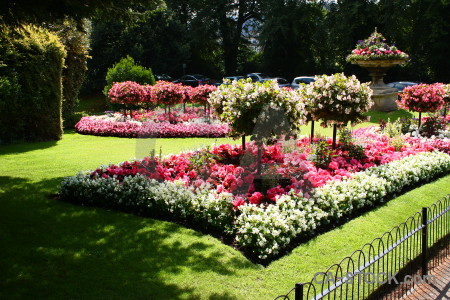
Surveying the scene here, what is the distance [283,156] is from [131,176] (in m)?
3.36

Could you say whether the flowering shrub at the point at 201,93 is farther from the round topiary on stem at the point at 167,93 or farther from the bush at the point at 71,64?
the bush at the point at 71,64

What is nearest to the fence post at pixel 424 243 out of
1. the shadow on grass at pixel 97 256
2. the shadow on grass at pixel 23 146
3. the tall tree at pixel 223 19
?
the shadow on grass at pixel 97 256

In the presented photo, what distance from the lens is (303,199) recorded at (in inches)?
263

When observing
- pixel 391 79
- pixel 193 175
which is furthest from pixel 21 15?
pixel 391 79

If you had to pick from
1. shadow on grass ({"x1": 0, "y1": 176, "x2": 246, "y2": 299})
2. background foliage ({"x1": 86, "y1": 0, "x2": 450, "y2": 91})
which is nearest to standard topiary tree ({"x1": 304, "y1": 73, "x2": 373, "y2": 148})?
shadow on grass ({"x1": 0, "y1": 176, "x2": 246, "y2": 299})

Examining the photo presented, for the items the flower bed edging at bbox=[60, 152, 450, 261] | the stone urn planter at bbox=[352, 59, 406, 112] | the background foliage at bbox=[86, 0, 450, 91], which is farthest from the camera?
the background foliage at bbox=[86, 0, 450, 91]

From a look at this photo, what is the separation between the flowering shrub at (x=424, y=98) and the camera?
12312 mm

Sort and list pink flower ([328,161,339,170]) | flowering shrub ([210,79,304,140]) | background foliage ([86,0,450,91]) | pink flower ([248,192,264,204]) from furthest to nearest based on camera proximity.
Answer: background foliage ([86,0,450,91]) → pink flower ([328,161,339,170]) → flowering shrub ([210,79,304,140]) → pink flower ([248,192,264,204])

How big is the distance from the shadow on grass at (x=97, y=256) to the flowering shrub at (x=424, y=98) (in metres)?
9.41

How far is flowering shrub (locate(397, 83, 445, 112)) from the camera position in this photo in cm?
1231

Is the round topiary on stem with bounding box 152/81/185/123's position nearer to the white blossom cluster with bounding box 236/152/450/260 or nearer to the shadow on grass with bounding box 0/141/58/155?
the shadow on grass with bounding box 0/141/58/155

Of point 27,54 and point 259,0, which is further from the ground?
point 259,0

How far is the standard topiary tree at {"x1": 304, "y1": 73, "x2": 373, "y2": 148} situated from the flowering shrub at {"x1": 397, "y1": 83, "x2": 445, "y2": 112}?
12.3 ft

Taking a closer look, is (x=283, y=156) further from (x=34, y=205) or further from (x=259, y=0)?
(x=259, y=0)
